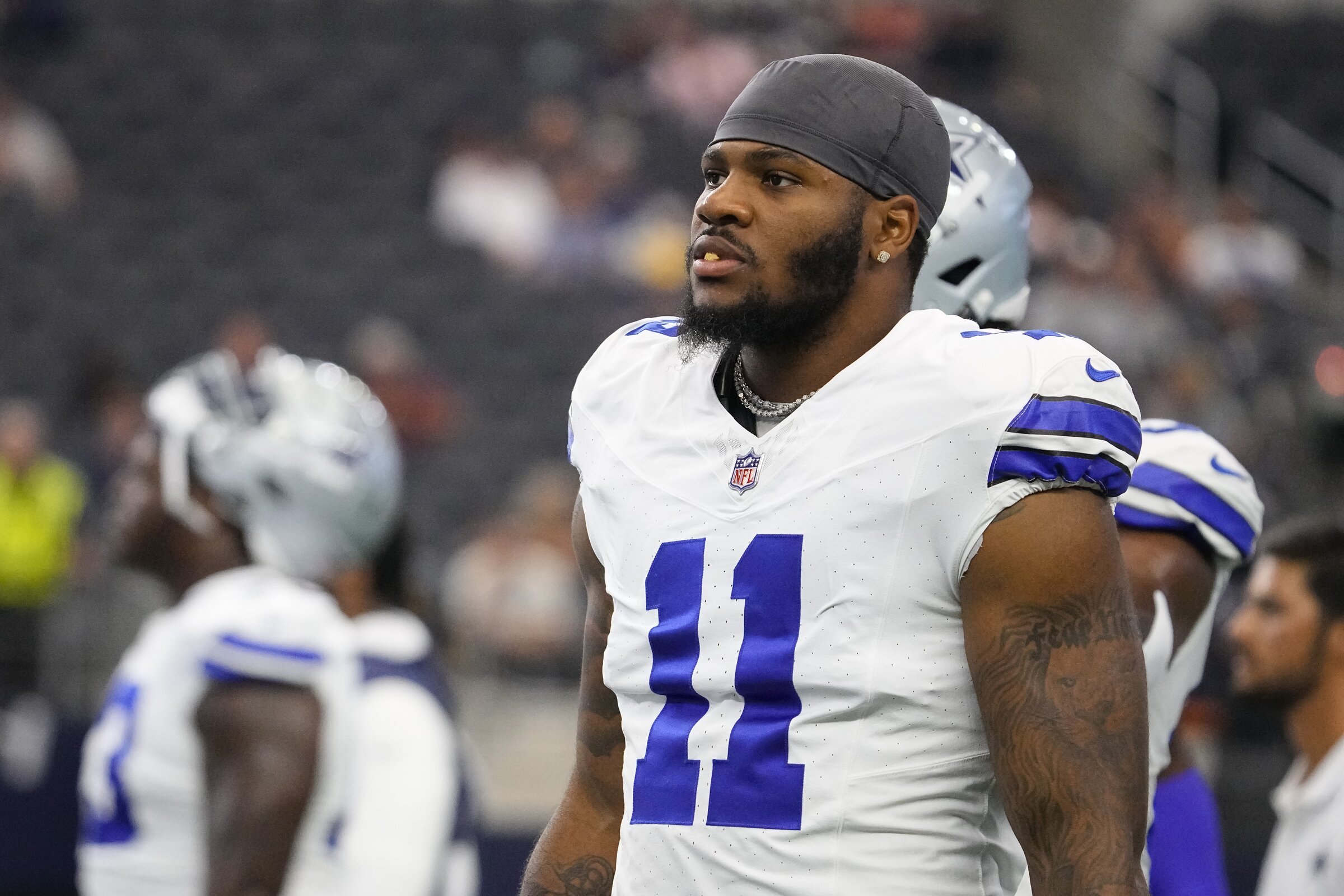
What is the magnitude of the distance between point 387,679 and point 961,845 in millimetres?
2357

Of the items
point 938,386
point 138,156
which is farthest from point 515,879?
point 138,156

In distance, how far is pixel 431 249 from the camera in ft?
38.4

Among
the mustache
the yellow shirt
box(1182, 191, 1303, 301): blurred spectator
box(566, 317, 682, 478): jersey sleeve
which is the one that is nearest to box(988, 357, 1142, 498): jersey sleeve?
the mustache

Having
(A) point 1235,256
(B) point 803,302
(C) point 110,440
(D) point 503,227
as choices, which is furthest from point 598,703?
(A) point 1235,256

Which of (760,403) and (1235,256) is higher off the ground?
(1235,256)

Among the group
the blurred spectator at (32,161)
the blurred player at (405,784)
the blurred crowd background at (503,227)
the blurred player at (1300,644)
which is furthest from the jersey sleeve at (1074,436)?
the blurred spectator at (32,161)

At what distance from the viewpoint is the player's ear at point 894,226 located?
2.14 meters

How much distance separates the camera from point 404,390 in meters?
10.2

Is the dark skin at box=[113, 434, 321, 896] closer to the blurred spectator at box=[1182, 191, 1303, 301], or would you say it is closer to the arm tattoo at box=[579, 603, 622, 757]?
the arm tattoo at box=[579, 603, 622, 757]

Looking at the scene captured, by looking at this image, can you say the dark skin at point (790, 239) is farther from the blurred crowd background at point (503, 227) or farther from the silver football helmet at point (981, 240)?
the blurred crowd background at point (503, 227)

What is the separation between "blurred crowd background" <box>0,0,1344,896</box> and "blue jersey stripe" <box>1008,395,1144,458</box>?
221 inches

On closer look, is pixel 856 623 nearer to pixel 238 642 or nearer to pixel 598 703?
pixel 598 703

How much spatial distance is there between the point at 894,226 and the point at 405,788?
2.30 metres

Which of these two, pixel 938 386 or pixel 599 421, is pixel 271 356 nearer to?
pixel 599 421
